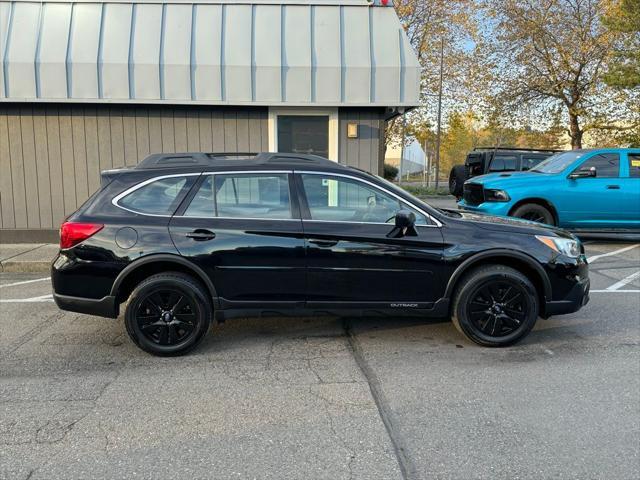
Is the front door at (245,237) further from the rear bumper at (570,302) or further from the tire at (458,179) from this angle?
the tire at (458,179)

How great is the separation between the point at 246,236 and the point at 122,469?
6.96 ft

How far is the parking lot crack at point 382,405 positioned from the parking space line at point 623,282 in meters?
4.02

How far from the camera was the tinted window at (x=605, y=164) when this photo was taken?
32.8 feet

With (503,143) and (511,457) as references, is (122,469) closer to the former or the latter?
(511,457)

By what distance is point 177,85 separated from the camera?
8930mm

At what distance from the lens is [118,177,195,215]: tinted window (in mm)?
4566

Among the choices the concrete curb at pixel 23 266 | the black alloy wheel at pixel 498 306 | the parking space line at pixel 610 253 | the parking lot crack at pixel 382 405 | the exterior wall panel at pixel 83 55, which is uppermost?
the exterior wall panel at pixel 83 55

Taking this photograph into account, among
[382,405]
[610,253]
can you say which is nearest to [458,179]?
[610,253]

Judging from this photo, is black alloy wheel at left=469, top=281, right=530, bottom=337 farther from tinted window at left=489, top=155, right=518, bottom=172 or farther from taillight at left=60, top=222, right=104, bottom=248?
tinted window at left=489, top=155, right=518, bottom=172

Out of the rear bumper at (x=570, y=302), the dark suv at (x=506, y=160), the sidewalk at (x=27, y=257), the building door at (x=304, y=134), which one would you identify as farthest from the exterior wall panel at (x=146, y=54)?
the dark suv at (x=506, y=160)

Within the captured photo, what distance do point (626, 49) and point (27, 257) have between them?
20.1 metres

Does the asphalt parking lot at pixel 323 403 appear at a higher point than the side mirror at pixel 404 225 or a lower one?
lower

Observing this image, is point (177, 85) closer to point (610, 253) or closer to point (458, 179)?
point (610, 253)

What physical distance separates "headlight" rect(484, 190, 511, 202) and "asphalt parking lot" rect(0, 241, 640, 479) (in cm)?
430
